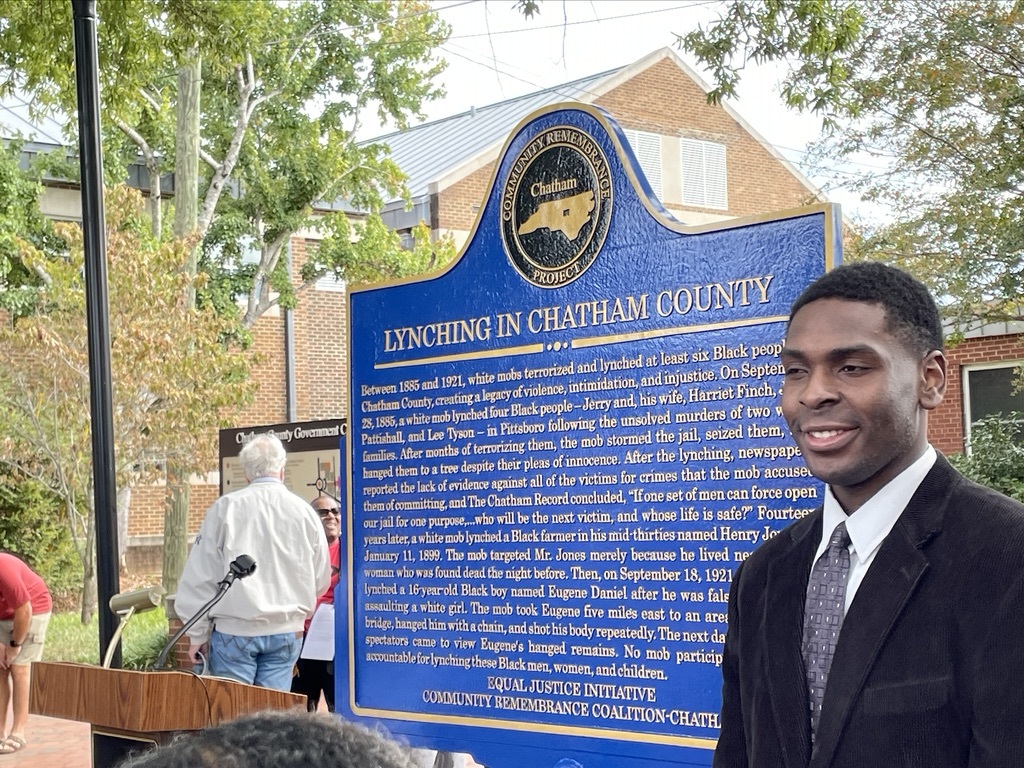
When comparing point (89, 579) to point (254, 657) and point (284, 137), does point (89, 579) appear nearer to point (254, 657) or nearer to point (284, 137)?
point (284, 137)

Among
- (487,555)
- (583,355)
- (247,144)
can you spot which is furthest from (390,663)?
(247,144)

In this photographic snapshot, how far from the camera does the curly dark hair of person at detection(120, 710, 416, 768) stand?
1.25 meters

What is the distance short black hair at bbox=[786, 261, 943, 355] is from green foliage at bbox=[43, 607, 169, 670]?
364 inches

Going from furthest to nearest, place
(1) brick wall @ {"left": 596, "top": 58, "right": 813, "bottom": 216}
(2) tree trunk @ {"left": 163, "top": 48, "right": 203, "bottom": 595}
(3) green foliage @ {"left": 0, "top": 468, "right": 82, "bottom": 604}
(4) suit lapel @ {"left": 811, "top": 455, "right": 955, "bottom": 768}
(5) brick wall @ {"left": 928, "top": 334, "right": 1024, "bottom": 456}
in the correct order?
(1) brick wall @ {"left": 596, "top": 58, "right": 813, "bottom": 216}, (3) green foliage @ {"left": 0, "top": 468, "right": 82, "bottom": 604}, (5) brick wall @ {"left": 928, "top": 334, "right": 1024, "bottom": 456}, (2) tree trunk @ {"left": 163, "top": 48, "right": 203, "bottom": 595}, (4) suit lapel @ {"left": 811, "top": 455, "right": 955, "bottom": 768}

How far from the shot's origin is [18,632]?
9.31m

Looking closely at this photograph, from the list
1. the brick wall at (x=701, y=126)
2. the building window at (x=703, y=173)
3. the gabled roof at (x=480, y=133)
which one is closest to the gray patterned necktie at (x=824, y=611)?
the gabled roof at (x=480, y=133)

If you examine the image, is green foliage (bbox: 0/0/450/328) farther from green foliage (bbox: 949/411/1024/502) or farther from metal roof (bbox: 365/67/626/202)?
green foliage (bbox: 949/411/1024/502)

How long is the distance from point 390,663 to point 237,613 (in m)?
1.84

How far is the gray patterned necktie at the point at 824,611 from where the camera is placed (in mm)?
2480

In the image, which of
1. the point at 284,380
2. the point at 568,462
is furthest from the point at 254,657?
the point at 284,380

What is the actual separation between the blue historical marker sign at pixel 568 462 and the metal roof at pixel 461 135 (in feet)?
70.1

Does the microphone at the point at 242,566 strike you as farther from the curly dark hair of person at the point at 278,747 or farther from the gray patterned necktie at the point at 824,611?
the curly dark hair of person at the point at 278,747

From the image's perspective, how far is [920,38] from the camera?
504 inches

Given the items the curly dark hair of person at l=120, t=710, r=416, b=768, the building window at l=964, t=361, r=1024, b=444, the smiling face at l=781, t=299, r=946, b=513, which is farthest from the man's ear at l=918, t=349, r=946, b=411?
the building window at l=964, t=361, r=1024, b=444
